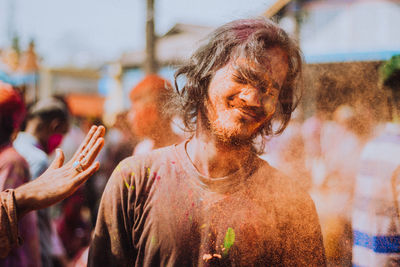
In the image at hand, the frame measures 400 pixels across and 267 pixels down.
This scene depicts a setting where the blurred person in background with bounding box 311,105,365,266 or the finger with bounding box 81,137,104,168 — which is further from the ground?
the finger with bounding box 81,137,104,168

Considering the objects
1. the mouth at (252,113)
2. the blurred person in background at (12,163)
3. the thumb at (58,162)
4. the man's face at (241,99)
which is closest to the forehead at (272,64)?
the man's face at (241,99)

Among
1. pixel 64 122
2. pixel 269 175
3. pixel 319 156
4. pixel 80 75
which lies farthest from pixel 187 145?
pixel 80 75

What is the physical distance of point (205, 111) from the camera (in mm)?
1602

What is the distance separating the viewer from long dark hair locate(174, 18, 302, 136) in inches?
59.0

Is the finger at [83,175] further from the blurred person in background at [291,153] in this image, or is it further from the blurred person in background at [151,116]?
the blurred person in background at [291,153]

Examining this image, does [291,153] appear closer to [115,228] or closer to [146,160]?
[146,160]

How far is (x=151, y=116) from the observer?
7.54 ft

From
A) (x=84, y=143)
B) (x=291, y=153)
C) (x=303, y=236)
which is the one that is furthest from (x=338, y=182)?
(x=84, y=143)

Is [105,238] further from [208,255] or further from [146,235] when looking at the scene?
[208,255]

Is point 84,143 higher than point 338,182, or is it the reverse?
point 84,143

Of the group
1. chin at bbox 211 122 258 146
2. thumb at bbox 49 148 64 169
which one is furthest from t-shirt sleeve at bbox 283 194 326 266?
thumb at bbox 49 148 64 169

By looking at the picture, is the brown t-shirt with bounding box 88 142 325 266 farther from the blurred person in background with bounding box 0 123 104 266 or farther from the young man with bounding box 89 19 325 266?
the blurred person in background with bounding box 0 123 104 266

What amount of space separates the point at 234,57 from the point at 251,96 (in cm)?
20

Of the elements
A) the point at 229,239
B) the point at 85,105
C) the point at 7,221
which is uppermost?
the point at 7,221
